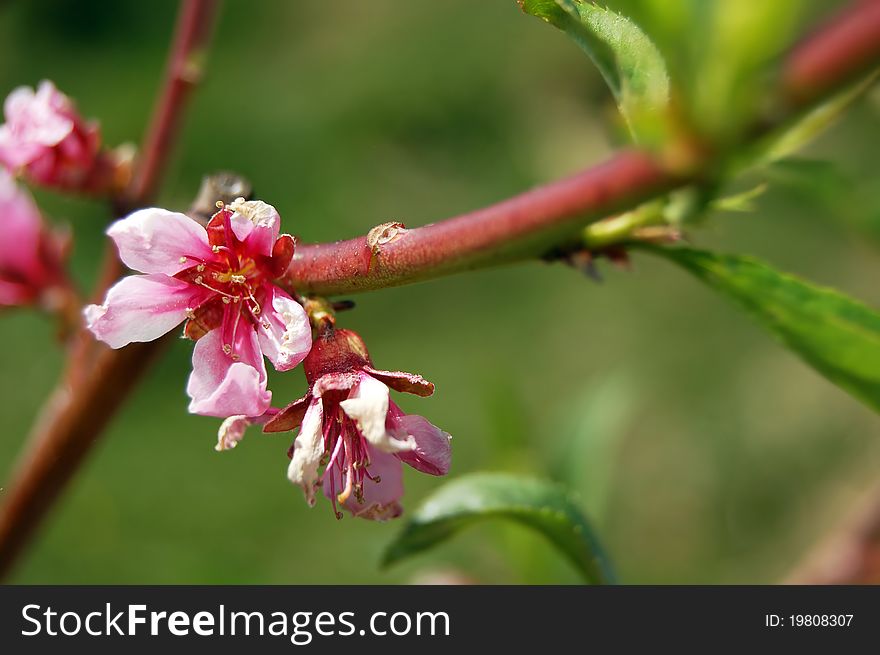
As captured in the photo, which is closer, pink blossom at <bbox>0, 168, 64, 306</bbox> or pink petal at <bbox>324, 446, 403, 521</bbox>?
pink petal at <bbox>324, 446, 403, 521</bbox>

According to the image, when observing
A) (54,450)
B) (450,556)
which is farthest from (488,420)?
(54,450)

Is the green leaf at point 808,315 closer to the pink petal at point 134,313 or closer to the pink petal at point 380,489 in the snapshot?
the pink petal at point 380,489

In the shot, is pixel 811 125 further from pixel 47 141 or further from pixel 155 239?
pixel 47 141

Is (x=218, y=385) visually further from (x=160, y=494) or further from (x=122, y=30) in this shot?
(x=122, y=30)

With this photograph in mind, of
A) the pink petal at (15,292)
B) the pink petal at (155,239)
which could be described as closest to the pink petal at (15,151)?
the pink petal at (15,292)

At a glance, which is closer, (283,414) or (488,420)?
(283,414)

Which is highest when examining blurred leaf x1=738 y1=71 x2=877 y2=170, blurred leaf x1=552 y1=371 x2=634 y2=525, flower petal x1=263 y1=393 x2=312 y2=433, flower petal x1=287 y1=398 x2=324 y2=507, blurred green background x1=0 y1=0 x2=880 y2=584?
blurred green background x1=0 y1=0 x2=880 y2=584

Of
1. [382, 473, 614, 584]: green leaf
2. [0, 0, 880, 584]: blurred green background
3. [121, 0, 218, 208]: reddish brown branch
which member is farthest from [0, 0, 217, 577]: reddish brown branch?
[0, 0, 880, 584]: blurred green background

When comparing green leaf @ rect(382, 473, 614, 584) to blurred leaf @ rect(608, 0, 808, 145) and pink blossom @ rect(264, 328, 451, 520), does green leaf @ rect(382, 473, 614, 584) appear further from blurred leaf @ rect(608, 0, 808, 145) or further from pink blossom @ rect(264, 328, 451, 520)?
blurred leaf @ rect(608, 0, 808, 145)
